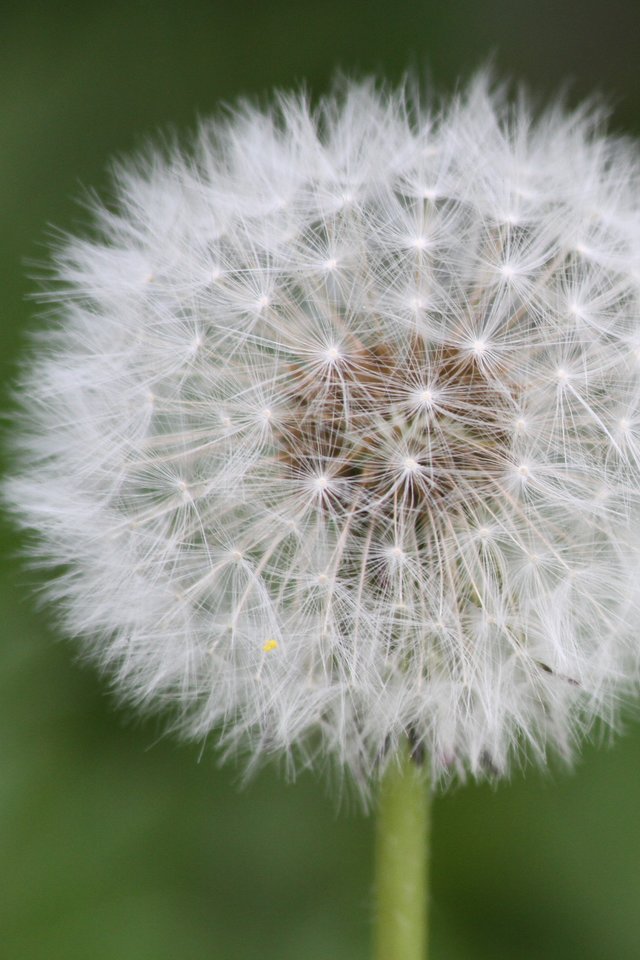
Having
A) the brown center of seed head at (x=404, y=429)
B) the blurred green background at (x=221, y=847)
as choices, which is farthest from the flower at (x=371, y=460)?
the blurred green background at (x=221, y=847)

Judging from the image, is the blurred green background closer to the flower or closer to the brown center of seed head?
the flower

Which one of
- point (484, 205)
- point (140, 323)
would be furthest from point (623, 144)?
point (140, 323)

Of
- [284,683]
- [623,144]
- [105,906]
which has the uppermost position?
[623,144]

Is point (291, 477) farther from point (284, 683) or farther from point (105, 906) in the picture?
point (105, 906)

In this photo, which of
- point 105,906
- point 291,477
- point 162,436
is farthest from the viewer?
point 105,906

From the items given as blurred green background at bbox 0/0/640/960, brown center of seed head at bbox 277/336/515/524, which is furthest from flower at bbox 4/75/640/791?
blurred green background at bbox 0/0/640/960
